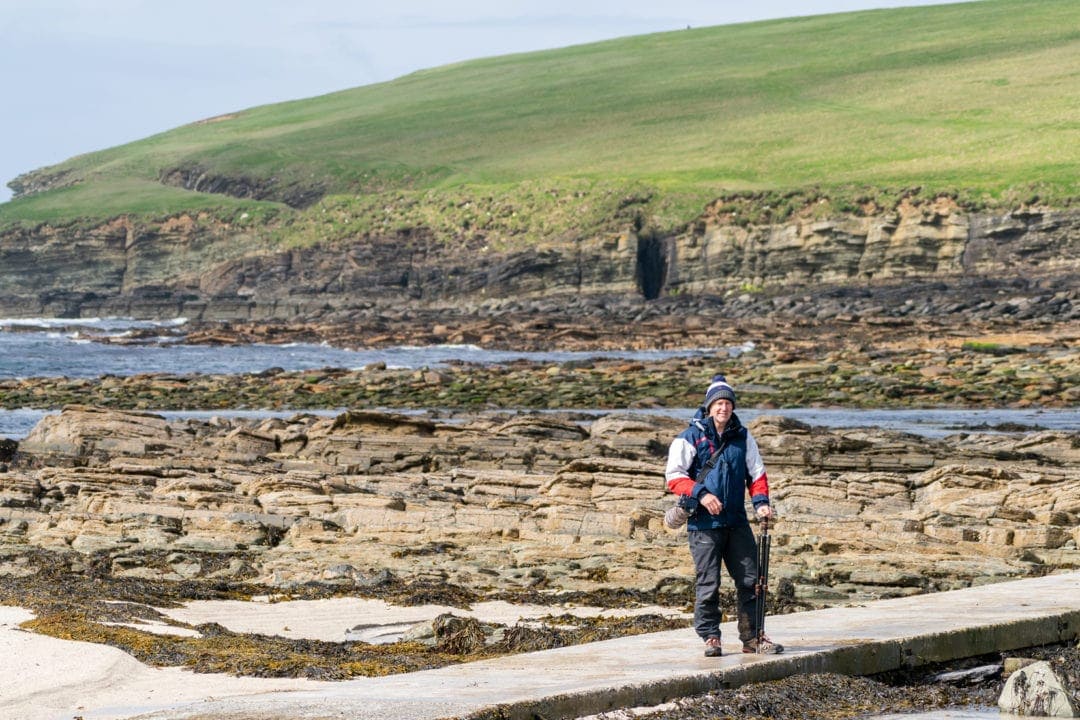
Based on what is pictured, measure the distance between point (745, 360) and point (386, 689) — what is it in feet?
141

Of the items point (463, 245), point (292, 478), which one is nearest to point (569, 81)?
point (463, 245)

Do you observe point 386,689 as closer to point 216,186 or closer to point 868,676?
point 868,676

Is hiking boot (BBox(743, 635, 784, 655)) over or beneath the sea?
over

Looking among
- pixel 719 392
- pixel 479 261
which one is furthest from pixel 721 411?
pixel 479 261

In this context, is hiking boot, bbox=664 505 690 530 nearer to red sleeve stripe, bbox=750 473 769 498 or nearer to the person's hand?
the person's hand

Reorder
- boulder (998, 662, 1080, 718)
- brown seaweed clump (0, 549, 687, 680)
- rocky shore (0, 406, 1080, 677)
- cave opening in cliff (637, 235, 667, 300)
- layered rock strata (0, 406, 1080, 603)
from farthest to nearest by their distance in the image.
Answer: cave opening in cliff (637, 235, 667, 300) → layered rock strata (0, 406, 1080, 603) → rocky shore (0, 406, 1080, 677) → brown seaweed clump (0, 549, 687, 680) → boulder (998, 662, 1080, 718)

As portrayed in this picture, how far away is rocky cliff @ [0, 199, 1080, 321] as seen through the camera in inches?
3479

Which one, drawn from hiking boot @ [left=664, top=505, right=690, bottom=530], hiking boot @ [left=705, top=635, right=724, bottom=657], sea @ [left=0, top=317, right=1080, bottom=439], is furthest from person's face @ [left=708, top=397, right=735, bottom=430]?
sea @ [left=0, top=317, right=1080, bottom=439]

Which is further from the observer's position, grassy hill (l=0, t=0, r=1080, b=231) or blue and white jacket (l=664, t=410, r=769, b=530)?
grassy hill (l=0, t=0, r=1080, b=231)

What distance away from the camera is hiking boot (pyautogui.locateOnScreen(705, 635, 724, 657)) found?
10.2 m

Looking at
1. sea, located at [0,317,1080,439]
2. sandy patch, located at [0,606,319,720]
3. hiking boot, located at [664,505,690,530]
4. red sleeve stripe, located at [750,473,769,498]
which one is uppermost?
red sleeve stripe, located at [750,473,769,498]

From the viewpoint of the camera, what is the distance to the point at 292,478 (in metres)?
22.1

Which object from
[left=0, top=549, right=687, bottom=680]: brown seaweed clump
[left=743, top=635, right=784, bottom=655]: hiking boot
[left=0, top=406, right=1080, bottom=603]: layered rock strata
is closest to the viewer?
[left=743, top=635, right=784, bottom=655]: hiking boot

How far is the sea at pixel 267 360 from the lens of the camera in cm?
3662
